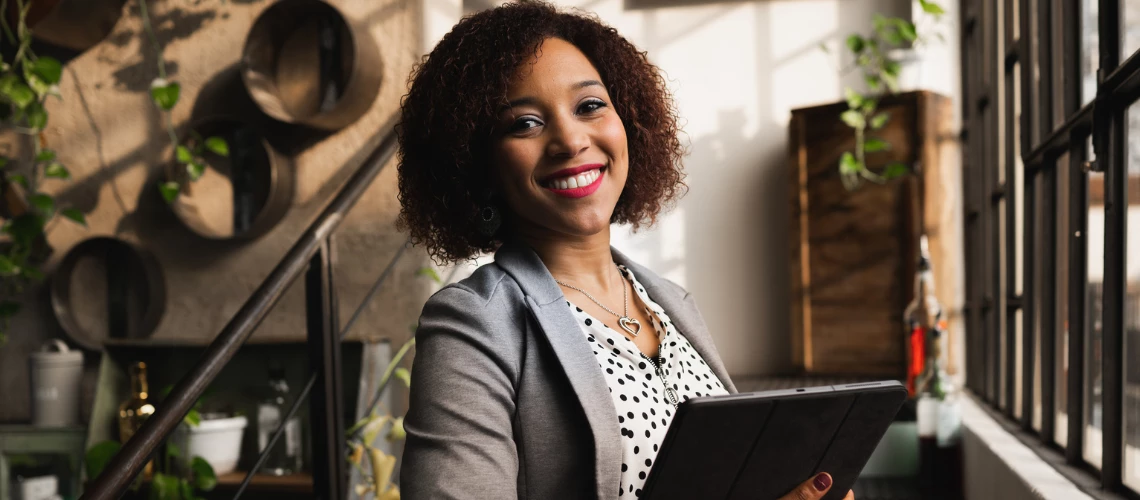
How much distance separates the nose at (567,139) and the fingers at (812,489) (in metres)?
0.41

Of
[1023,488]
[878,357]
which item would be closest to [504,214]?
[1023,488]

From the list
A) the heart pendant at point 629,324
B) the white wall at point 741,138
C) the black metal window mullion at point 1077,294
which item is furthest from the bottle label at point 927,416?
the heart pendant at point 629,324

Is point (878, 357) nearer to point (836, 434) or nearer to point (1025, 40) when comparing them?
point (1025, 40)

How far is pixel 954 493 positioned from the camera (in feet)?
7.91

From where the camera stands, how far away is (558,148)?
0.99 m

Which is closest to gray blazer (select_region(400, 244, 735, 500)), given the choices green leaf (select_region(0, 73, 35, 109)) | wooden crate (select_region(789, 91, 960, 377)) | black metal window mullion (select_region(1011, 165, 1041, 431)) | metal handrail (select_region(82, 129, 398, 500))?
metal handrail (select_region(82, 129, 398, 500))

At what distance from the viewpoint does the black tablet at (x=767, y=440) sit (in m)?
0.82

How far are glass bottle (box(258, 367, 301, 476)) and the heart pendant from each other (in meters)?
2.00

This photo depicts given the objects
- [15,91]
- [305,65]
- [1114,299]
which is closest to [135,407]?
[15,91]

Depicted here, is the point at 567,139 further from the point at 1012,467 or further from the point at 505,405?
the point at 1012,467

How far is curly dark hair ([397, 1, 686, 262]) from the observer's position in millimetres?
1043

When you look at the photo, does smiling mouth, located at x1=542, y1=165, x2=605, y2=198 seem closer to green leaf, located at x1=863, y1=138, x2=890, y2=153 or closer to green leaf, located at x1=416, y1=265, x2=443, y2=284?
green leaf, located at x1=416, y1=265, x2=443, y2=284

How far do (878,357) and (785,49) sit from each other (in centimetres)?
120

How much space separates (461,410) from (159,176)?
2906 millimetres
